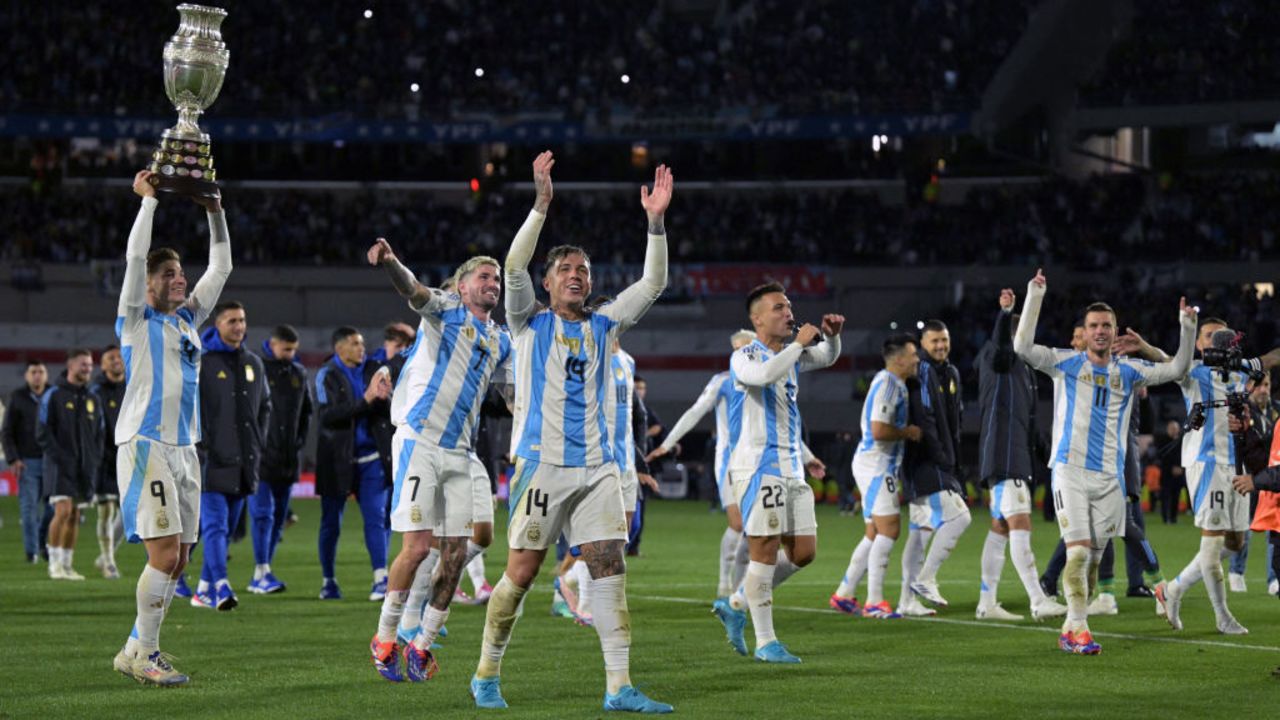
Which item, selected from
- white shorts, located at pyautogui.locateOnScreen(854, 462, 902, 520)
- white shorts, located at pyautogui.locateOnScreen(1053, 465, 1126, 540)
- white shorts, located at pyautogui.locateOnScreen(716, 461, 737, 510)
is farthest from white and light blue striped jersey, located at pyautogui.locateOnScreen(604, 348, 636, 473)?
white shorts, located at pyautogui.locateOnScreen(1053, 465, 1126, 540)

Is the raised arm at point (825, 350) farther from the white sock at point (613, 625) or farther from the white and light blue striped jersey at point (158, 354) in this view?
the white and light blue striped jersey at point (158, 354)

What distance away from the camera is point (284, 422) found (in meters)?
15.4

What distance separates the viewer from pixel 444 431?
9898 mm

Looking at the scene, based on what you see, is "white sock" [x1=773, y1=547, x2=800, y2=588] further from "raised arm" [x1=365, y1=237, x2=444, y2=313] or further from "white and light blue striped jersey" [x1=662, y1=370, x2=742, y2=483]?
"raised arm" [x1=365, y1=237, x2=444, y2=313]

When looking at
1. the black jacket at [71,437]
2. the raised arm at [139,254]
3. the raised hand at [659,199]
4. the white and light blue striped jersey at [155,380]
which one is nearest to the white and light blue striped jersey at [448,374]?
the white and light blue striped jersey at [155,380]

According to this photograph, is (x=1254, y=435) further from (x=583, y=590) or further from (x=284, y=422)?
(x=284, y=422)

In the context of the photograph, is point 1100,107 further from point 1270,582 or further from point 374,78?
point 1270,582

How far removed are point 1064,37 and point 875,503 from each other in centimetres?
3598

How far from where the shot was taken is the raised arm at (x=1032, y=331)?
435 inches

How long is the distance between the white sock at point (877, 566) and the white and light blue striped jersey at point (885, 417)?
594 millimetres

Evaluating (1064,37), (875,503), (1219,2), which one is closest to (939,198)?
(1064,37)

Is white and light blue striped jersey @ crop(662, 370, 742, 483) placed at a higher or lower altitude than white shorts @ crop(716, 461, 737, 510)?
higher

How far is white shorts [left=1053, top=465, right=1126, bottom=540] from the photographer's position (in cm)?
1142

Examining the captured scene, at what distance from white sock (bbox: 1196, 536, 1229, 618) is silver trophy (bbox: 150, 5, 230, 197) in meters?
7.33
